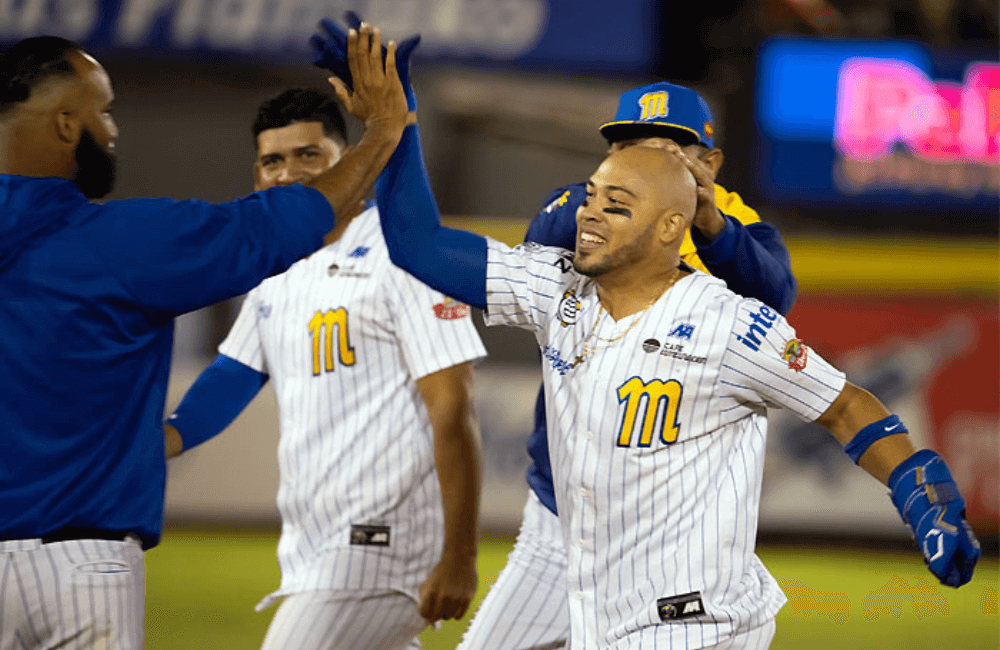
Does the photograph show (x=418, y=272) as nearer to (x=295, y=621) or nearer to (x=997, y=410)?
(x=295, y=621)

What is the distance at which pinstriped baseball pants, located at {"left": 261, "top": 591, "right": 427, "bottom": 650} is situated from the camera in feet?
13.3

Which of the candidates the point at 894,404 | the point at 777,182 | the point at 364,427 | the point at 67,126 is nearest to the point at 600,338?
the point at 364,427

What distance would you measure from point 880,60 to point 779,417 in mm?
3328

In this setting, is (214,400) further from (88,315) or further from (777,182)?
(777,182)

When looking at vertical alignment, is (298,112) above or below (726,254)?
above

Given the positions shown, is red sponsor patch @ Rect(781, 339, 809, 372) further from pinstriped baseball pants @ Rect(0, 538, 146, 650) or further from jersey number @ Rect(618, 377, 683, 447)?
pinstriped baseball pants @ Rect(0, 538, 146, 650)

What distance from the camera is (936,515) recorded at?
3.15 m

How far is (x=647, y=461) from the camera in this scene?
3.31m

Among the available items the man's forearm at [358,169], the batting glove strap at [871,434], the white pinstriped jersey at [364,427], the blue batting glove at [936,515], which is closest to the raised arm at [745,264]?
the batting glove strap at [871,434]

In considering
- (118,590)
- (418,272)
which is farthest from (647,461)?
(118,590)

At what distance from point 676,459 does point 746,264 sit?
64 cm

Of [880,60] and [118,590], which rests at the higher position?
[880,60]

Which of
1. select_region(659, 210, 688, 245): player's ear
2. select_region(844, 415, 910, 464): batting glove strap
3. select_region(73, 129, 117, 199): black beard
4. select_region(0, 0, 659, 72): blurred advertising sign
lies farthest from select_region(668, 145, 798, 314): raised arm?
select_region(0, 0, 659, 72): blurred advertising sign

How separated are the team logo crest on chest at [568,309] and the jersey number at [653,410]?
0.95 ft
